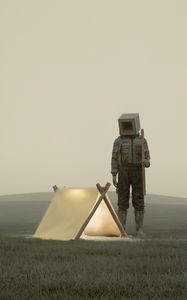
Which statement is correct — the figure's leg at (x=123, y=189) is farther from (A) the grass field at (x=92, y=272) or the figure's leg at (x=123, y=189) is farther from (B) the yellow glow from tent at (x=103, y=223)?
(A) the grass field at (x=92, y=272)

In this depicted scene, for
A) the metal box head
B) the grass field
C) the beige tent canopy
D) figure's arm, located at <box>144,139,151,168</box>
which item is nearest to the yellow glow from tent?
the beige tent canopy

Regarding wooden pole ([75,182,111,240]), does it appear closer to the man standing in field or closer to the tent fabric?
the tent fabric

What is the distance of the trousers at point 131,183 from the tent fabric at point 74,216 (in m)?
0.74

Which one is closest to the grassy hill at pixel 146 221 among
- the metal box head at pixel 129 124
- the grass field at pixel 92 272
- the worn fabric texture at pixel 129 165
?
the worn fabric texture at pixel 129 165

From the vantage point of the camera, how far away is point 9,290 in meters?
5.21

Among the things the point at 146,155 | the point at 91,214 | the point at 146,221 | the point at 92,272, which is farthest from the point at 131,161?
the point at 146,221

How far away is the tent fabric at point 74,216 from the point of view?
38.7ft

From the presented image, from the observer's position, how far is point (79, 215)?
11891 mm

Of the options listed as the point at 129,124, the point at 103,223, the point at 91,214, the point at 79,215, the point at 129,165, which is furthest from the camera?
the point at 129,165

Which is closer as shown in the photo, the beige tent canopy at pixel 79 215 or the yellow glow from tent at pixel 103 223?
the beige tent canopy at pixel 79 215

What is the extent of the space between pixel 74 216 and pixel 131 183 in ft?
5.92

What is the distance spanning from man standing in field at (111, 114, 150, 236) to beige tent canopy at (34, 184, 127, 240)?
2.60 feet

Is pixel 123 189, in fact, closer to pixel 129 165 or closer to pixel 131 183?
pixel 131 183

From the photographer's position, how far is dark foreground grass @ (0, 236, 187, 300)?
5156 millimetres
